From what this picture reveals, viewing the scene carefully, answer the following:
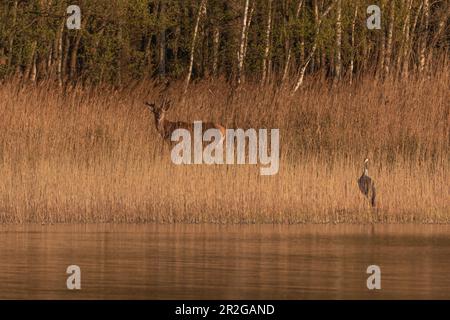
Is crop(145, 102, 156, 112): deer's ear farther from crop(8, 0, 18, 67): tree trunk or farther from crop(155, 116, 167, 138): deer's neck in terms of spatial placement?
crop(8, 0, 18, 67): tree trunk

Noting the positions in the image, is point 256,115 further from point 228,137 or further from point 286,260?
point 286,260

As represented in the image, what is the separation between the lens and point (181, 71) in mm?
30281

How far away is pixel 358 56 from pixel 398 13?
4.09 feet

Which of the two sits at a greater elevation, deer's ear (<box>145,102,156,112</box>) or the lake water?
deer's ear (<box>145,102,156,112</box>)

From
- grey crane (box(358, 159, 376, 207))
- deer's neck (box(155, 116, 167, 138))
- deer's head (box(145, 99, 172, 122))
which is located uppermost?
deer's head (box(145, 99, 172, 122))

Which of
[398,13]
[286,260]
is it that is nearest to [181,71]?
[398,13]

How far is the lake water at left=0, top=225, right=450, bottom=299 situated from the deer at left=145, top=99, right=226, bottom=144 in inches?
173

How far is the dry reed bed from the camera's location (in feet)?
48.7

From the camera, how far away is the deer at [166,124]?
18562mm

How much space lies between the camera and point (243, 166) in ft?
51.9

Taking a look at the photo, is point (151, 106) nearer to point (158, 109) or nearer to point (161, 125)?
point (158, 109)

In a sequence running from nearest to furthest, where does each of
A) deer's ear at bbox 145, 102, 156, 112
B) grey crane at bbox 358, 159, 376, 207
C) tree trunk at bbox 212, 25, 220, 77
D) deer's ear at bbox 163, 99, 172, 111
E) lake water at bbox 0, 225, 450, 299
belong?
lake water at bbox 0, 225, 450, 299 → grey crane at bbox 358, 159, 376, 207 → deer's ear at bbox 145, 102, 156, 112 → deer's ear at bbox 163, 99, 172, 111 → tree trunk at bbox 212, 25, 220, 77

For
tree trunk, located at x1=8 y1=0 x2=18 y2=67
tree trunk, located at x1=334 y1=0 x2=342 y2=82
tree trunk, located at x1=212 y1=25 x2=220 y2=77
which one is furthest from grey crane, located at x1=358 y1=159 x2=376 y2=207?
tree trunk, located at x1=212 y1=25 x2=220 y2=77

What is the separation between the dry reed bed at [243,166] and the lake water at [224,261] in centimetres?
61
